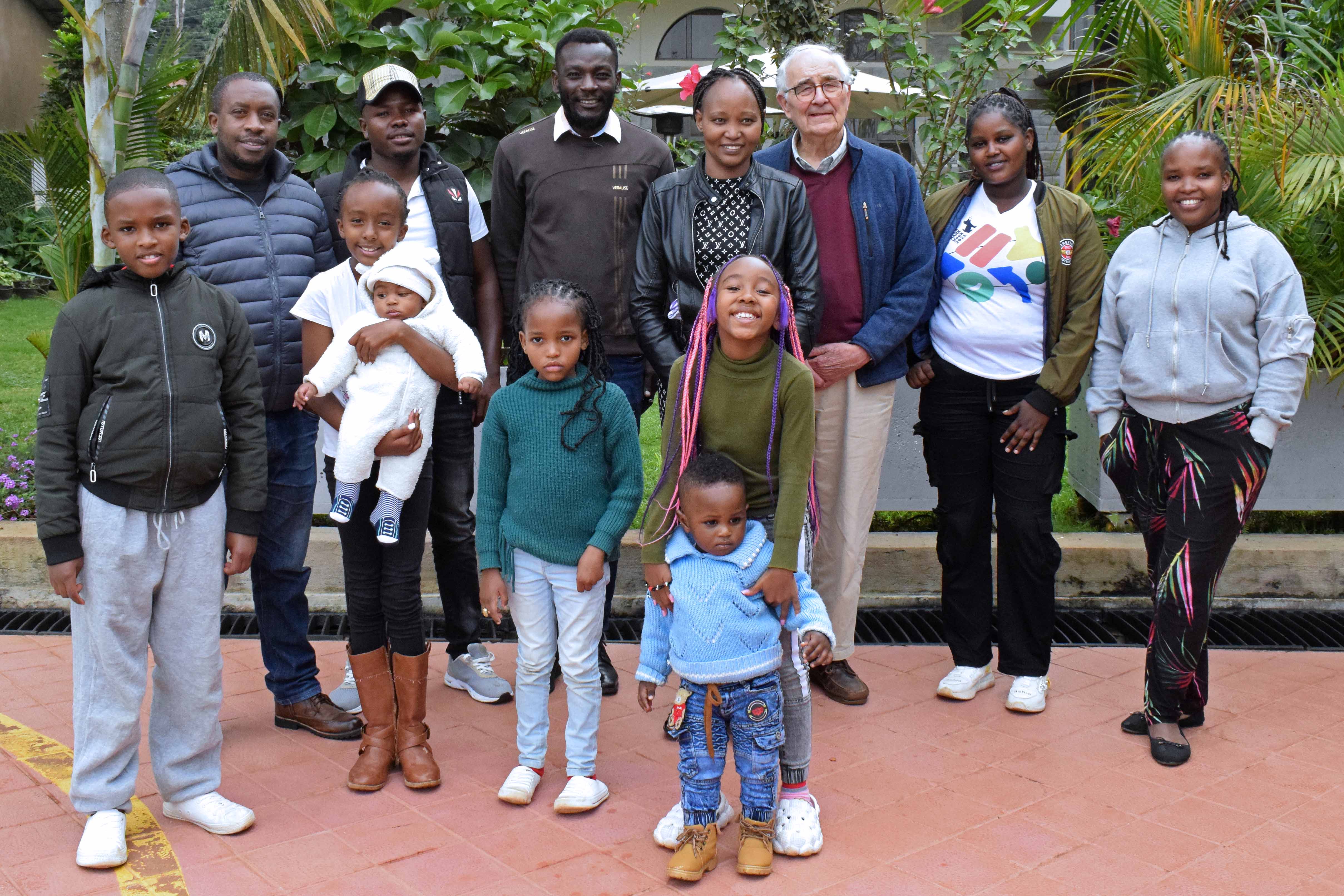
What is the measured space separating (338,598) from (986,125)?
351 cm

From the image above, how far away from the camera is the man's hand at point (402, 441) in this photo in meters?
3.56

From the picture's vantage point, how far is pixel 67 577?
3146 mm

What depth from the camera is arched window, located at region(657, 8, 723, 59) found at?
19.8 m

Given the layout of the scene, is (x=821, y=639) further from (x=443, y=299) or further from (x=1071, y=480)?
(x=1071, y=480)

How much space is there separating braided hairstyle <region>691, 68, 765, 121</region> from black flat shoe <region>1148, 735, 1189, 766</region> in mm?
2479

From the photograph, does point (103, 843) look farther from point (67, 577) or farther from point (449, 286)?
point (449, 286)

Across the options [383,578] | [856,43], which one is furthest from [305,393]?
[856,43]

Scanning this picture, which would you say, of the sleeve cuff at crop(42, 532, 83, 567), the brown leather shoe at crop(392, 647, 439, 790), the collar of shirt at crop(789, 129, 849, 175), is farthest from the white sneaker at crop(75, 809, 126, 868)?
the collar of shirt at crop(789, 129, 849, 175)

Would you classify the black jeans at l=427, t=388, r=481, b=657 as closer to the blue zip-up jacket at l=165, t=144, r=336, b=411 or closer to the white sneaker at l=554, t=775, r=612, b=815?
the blue zip-up jacket at l=165, t=144, r=336, b=411

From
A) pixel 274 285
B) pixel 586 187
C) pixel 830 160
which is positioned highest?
pixel 830 160

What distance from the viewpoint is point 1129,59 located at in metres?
6.29

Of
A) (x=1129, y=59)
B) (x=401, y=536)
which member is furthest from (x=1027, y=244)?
(x=1129, y=59)

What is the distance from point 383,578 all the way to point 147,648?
28.1 inches

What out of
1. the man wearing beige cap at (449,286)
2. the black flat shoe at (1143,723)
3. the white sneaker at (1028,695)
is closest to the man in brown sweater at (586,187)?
the man wearing beige cap at (449,286)
